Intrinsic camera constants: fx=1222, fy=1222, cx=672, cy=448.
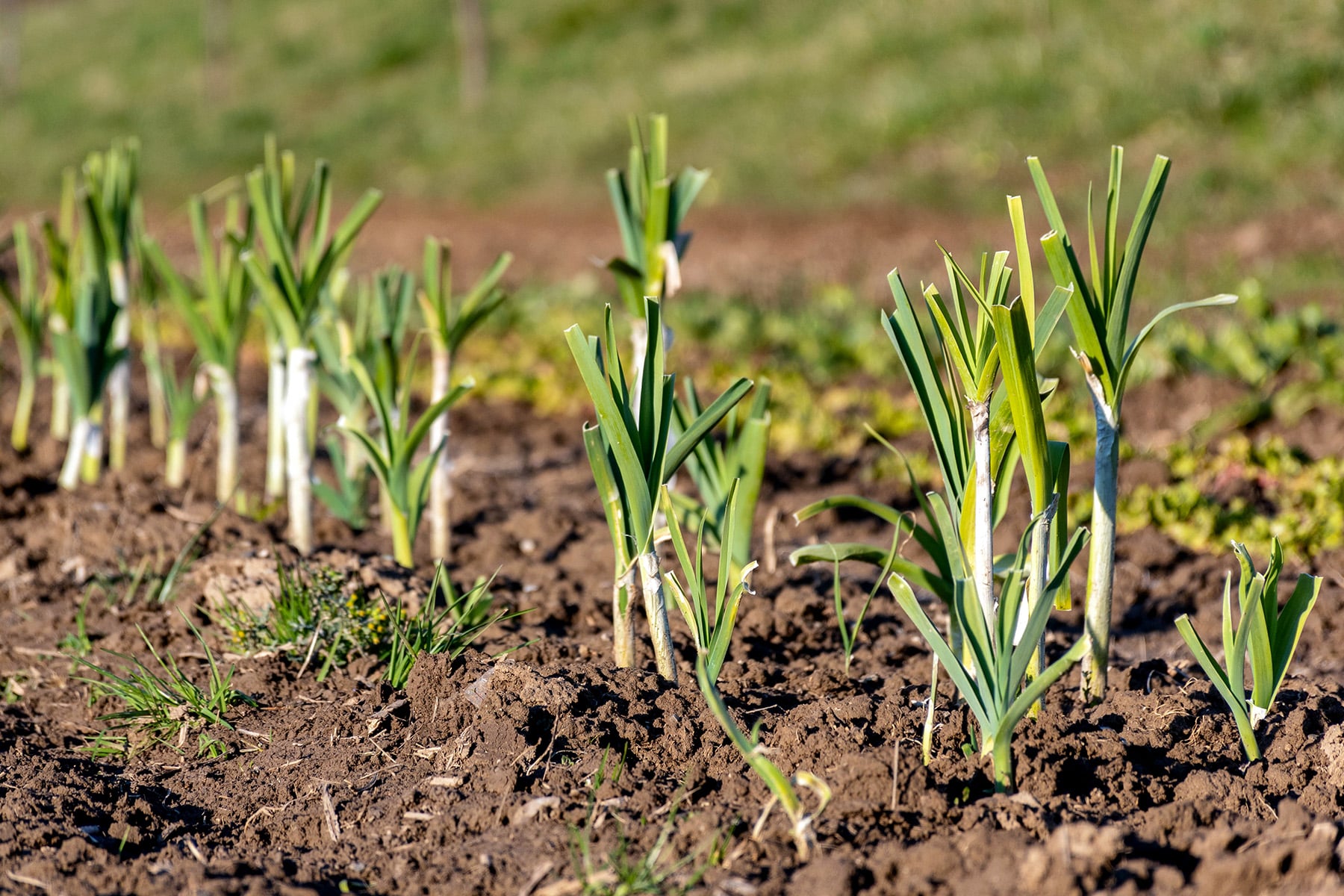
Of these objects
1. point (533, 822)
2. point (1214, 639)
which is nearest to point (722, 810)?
point (533, 822)

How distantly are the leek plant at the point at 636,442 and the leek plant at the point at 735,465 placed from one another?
16.7 inches

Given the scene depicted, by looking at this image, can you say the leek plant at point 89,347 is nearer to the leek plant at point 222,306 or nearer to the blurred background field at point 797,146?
the leek plant at point 222,306

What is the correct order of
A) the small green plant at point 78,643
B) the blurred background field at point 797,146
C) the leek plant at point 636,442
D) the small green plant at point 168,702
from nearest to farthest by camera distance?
the leek plant at point 636,442
the small green plant at point 168,702
the small green plant at point 78,643
the blurred background field at point 797,146

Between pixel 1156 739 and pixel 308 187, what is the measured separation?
92.8 inches

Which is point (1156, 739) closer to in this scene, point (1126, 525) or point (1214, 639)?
point (1214, 639)

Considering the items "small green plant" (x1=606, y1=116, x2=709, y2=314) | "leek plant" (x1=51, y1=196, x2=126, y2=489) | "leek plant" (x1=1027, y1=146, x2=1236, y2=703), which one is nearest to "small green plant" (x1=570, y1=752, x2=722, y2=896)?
"leek plant" (x1=1027, y1=146, x2=1236, y2=703)

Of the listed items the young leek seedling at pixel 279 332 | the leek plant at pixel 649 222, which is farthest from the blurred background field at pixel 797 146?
the young leek seedling at pixel 279 332

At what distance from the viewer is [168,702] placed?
223cm

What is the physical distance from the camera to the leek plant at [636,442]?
1975 mm

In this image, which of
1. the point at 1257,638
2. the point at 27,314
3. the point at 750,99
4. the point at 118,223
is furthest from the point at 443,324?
the point at 750,99

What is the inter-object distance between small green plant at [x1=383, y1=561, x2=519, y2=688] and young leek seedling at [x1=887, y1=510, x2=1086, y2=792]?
0.80 metres

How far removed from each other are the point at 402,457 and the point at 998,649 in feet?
4.36

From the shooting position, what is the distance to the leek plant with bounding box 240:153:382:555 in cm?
290

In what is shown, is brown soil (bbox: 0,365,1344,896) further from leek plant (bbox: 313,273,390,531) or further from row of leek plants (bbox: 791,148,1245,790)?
leek plant (bbox: 313,273,390,531)
